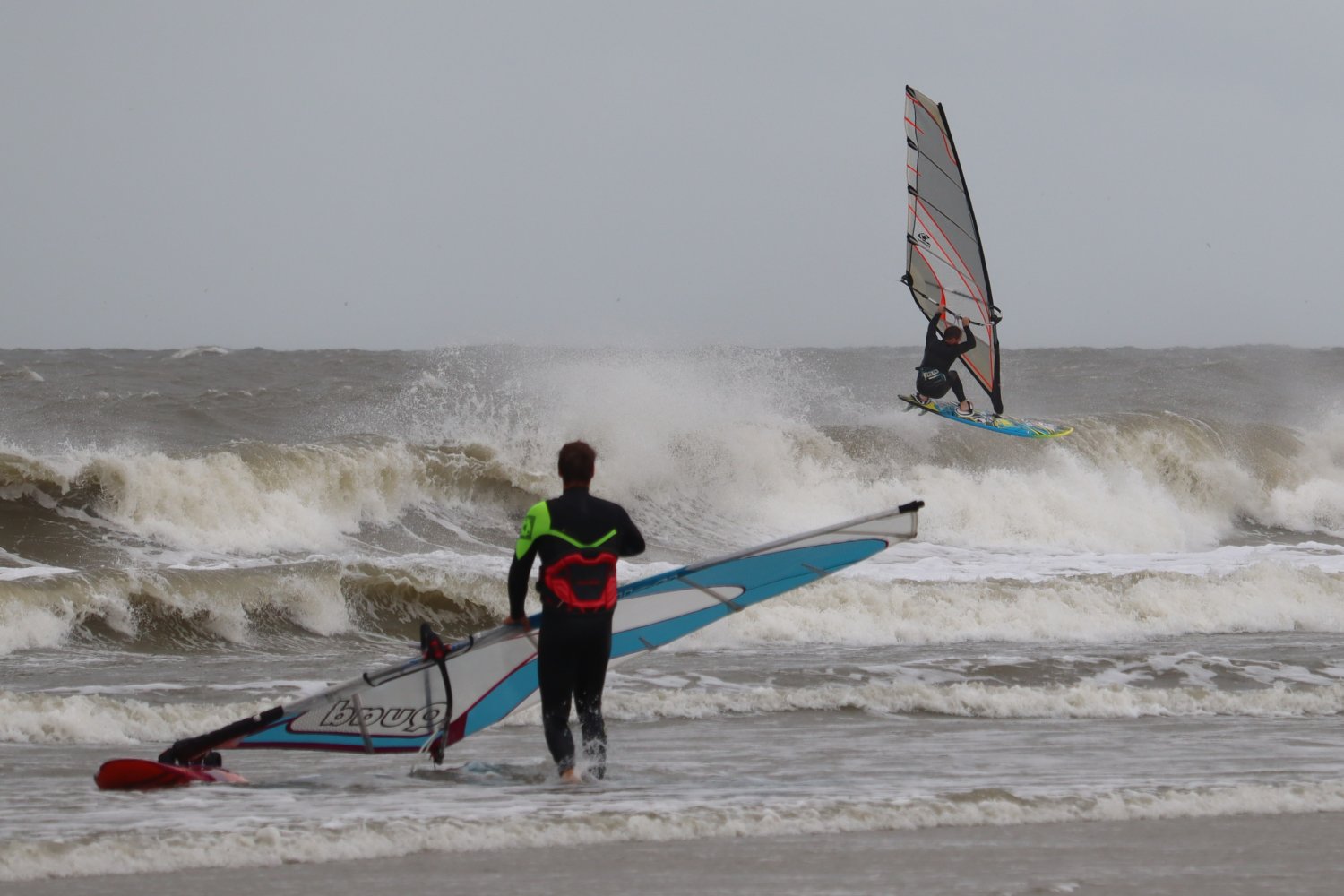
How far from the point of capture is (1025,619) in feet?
35.5

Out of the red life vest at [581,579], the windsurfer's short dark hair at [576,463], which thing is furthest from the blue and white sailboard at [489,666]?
the windsurfer's short dark hair at [576,463]

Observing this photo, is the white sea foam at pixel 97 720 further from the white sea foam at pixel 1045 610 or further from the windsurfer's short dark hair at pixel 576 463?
the white sea foam at pixel 1045 610

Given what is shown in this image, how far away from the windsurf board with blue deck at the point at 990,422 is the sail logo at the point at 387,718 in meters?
4.92

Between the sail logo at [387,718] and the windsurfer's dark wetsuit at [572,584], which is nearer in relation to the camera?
the windsurfer's dark wetsuit at [572,584]

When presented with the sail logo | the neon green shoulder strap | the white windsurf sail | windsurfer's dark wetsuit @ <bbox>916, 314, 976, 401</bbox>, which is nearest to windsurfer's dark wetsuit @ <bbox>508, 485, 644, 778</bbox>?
the neon green shoulder strap

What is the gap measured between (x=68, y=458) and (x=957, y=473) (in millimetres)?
10587

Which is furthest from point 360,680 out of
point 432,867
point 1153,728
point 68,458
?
point 68,458

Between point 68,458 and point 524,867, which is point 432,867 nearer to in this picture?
point 524,867

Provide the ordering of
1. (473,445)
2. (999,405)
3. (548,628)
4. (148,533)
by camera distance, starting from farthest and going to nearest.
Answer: (473,445) → (148,533) → (999,405) → (548,628)

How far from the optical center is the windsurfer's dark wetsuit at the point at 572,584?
4.63 meters

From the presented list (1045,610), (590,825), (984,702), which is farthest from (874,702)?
(1045,610)

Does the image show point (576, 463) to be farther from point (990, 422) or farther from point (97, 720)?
point (990, 422)

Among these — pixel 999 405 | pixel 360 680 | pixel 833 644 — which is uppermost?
pixel 999 405

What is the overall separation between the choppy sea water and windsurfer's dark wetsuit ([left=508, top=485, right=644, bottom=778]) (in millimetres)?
409
